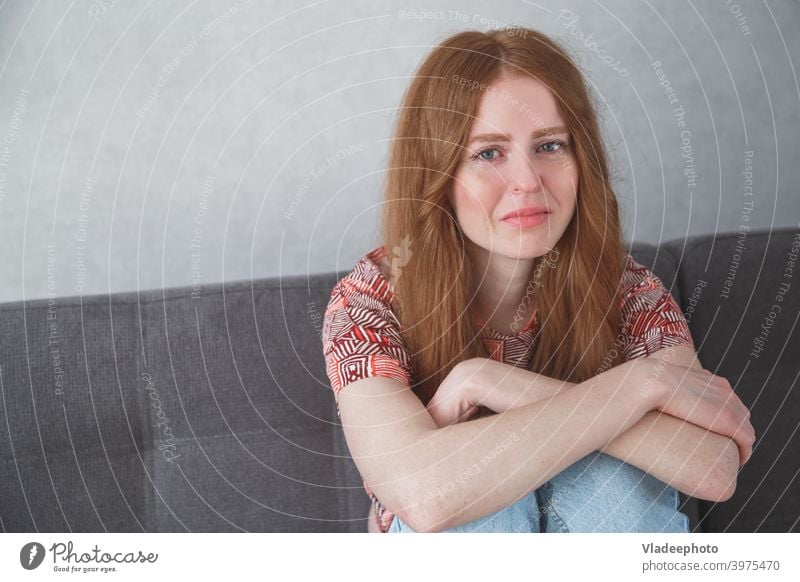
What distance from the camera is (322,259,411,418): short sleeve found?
2.23 ft

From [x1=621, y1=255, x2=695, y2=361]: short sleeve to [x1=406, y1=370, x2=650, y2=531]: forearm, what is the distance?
0.40 ft

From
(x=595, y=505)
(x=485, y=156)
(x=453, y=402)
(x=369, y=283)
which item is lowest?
(x=595, y=505)

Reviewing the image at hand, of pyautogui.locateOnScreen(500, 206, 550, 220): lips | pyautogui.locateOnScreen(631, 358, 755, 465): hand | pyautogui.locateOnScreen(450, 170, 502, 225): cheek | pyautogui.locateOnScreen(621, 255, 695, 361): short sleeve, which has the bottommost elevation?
pyautogui.locateOnScreen(631, 358, 755, 465): hand

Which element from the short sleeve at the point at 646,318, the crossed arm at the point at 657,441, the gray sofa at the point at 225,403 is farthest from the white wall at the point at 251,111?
the crossed arm at the point at 657,441

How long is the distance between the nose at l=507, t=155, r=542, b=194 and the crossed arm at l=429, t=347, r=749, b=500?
0.17m

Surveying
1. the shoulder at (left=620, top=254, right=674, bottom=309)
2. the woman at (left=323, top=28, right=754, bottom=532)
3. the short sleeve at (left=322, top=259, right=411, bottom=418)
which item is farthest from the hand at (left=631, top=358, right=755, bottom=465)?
the short sleeve at (left=322, top=259, right=411, bottom=418)

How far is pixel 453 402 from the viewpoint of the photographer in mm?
659

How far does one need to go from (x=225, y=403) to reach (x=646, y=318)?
45 centimetres

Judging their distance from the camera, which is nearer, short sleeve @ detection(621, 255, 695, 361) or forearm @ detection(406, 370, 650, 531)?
forearm @ detection(406, 370, 650, 531)

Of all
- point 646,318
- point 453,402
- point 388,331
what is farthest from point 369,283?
point 646,318

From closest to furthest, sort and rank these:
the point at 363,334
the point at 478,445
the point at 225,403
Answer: the point at 478,445, the point at 363,334, the point at 225,403

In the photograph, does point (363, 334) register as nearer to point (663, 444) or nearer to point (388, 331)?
point (388, 331)

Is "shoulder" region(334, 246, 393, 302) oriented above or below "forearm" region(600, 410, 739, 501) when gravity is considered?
above

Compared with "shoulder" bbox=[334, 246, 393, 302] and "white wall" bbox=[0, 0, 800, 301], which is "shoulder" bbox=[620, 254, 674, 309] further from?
"shoulder" bbox=[334, 246, 393, 302]
